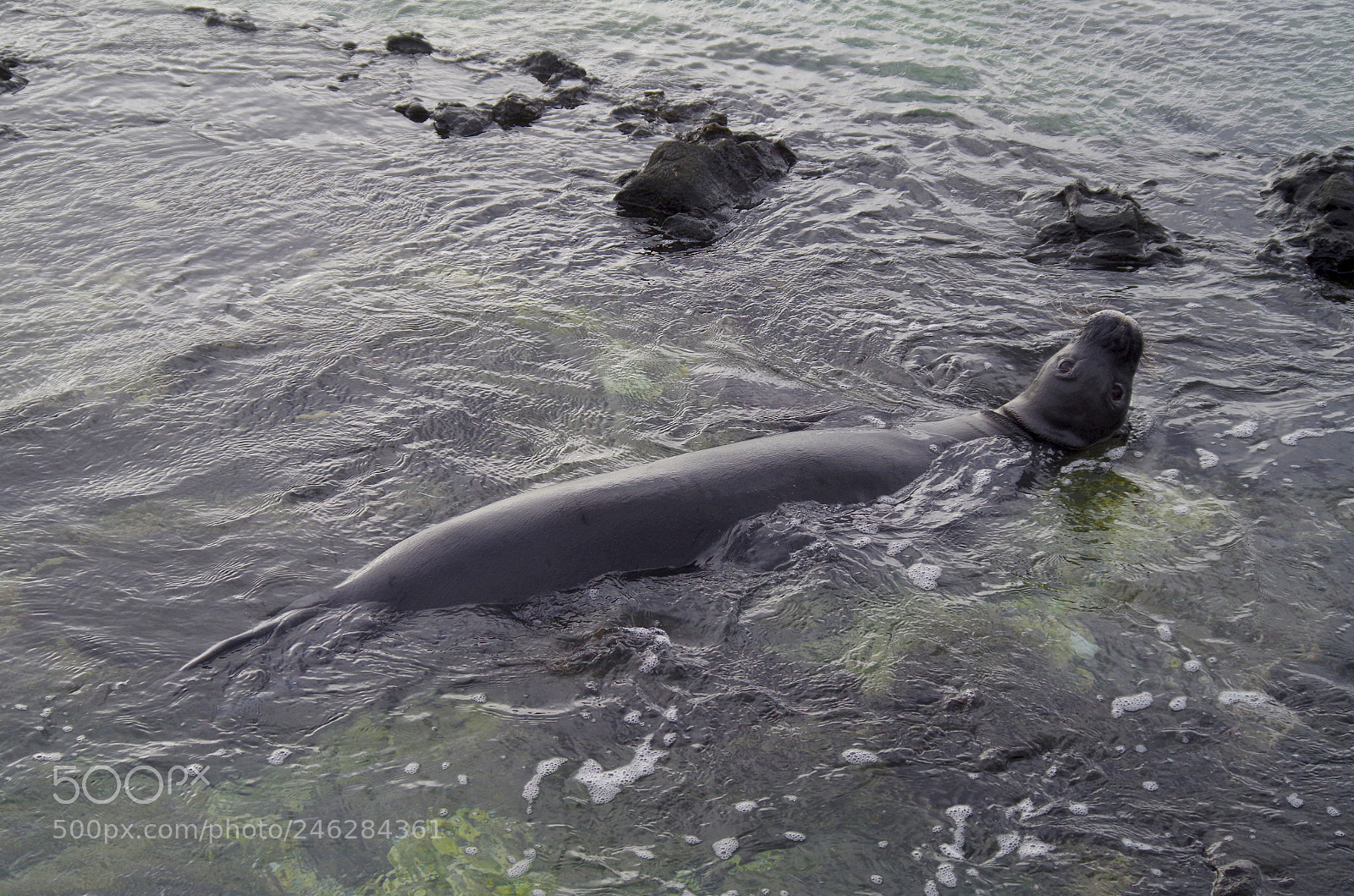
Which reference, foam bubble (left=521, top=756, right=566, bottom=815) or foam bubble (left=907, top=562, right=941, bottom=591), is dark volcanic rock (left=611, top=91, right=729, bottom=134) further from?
foam bubble (left=521, top=756, right=566, bottom=815)

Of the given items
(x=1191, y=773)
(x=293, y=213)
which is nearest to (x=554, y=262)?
(x=293, y=213)

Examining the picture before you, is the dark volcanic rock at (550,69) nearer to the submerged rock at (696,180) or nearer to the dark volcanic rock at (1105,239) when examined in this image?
the submerged rock at (696,180)

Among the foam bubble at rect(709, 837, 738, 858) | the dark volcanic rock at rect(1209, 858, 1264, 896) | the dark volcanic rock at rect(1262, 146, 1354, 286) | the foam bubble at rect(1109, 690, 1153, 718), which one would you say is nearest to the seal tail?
the foam bubble at rect(709, 837, 738, 858)

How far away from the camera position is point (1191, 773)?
12.3ft

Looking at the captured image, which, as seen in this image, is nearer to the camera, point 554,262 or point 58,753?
point 58,753

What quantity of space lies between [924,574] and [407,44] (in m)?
11.4

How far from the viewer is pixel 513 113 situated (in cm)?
1070

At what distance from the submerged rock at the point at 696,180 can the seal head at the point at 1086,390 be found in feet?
11.1

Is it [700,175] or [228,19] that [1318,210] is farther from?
[228,19]

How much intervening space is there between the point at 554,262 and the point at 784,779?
204 inches

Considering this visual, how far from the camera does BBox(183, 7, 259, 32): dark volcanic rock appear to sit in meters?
13.6

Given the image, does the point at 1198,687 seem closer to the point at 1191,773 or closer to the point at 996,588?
the point at 1191,773

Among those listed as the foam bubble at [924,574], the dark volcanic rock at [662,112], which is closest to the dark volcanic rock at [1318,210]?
the foam bubble at [924,574]

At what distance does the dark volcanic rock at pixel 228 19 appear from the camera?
44.5ft
